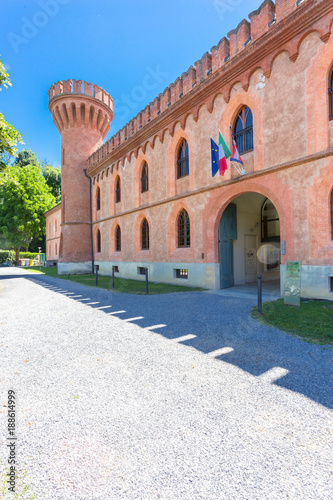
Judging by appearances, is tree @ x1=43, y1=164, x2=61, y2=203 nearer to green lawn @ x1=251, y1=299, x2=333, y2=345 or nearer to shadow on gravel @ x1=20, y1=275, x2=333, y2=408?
shadow on gravel @ x1=20, y1=275, x2=333, y2=408

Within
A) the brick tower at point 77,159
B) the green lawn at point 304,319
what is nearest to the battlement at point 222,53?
the brick tower at point 77,159

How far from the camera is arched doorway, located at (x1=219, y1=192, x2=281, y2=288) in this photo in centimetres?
1203

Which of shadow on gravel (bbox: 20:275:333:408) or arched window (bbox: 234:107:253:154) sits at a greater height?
arched window (bbox: 234:107:253:154)

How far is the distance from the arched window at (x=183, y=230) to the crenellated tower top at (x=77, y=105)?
49.2ft

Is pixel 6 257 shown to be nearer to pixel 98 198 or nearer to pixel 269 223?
pixel 98 198

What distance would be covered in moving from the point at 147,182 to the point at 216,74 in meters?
7.09

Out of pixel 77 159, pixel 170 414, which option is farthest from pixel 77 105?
pixel 170 414

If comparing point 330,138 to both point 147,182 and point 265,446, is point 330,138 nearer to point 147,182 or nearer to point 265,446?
point 265,446

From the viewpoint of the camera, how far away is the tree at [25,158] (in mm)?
47750

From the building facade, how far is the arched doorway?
0.07 meters

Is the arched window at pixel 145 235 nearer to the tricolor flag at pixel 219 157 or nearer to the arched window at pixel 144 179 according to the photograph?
the arched window at pixel 144 179

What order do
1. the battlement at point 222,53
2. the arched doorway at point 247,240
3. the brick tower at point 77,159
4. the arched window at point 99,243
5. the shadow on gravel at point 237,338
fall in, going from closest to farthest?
the shadow on gravel at point 237,338, the battlement at point 222,53, the arched doorway at point 247,240, the brick tower at point 77,159, the arched window at point 99,243

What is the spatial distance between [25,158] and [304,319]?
55671mm

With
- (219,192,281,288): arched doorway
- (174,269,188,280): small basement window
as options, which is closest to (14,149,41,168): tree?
(174,269,188,280): small basement window
